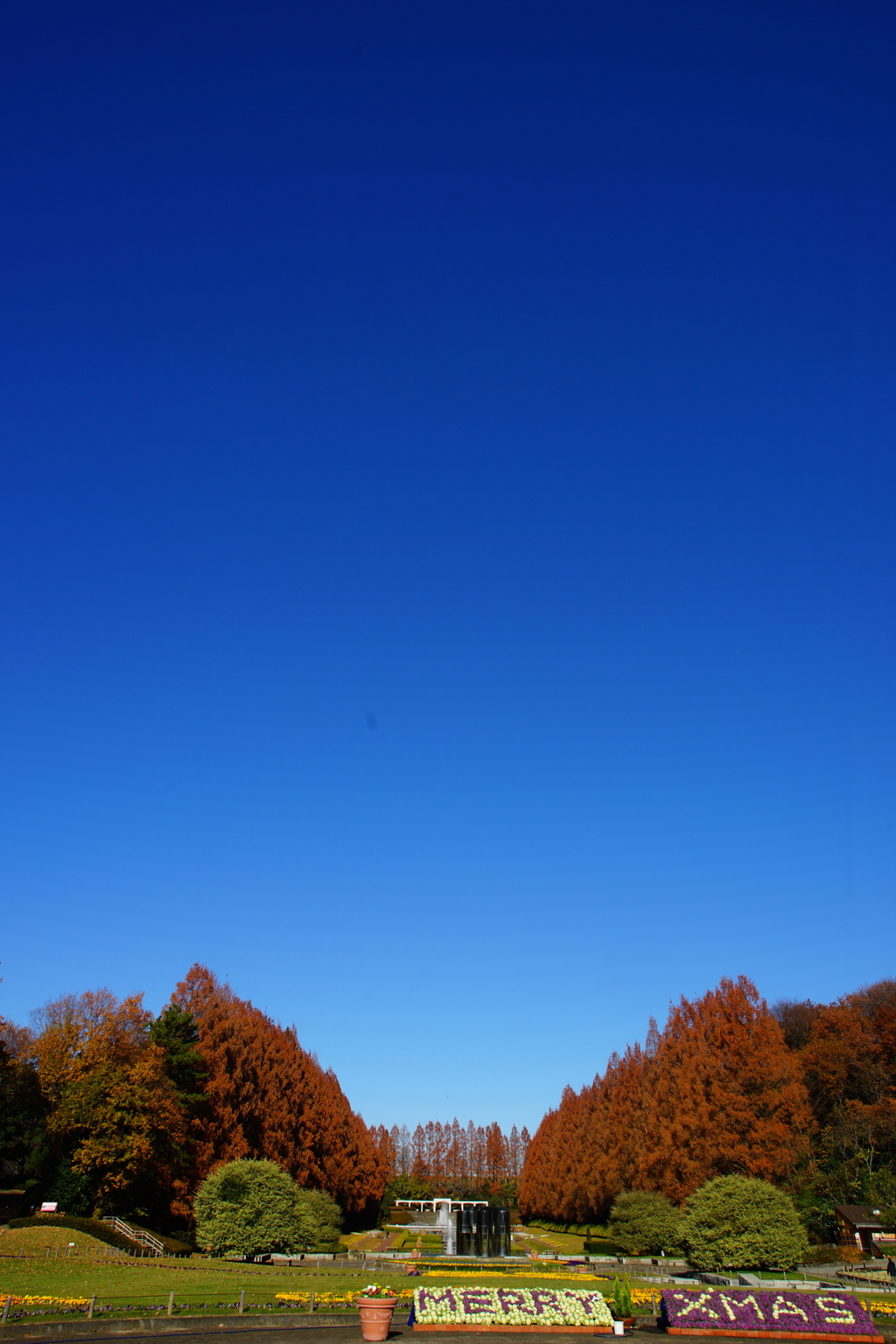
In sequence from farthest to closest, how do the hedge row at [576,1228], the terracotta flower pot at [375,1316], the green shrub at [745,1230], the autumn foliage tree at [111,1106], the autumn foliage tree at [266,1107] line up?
1. the hedge row at [576,1228]
2. the autumn foliage tree at [266,1107]
3. the autumn foliage tree at [111,1106]
4. the green shrub at [745,1230]
5. the terracotta flower pot at [375,1316]

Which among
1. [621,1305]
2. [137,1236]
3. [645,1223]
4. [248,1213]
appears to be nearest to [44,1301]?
[621,1305]

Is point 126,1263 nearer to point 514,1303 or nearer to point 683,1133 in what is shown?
point 514,1303

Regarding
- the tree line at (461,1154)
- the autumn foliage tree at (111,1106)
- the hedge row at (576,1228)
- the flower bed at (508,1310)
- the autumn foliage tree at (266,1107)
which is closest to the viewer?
the flower bed at (508,1310)

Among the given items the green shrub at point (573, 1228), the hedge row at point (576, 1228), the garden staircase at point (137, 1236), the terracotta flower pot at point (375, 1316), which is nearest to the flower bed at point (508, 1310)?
the terracotta flower pot at point (375, 1316)

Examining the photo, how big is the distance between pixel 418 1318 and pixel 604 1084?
67.6m

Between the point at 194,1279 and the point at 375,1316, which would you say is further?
the point at 194,1279

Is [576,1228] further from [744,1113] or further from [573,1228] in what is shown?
[744,1113]

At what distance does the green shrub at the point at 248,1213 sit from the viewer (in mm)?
38312

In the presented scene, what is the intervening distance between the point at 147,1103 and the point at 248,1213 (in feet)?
28.3

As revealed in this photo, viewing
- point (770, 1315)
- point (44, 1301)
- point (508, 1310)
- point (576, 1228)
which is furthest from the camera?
point (576, 1228)

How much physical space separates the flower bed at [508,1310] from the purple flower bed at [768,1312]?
2.01 meters

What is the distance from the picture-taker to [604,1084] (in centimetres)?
8331

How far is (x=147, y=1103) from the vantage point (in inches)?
1715

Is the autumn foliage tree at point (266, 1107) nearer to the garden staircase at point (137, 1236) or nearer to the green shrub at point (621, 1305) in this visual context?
the garden staircase at point (137, 1236)
